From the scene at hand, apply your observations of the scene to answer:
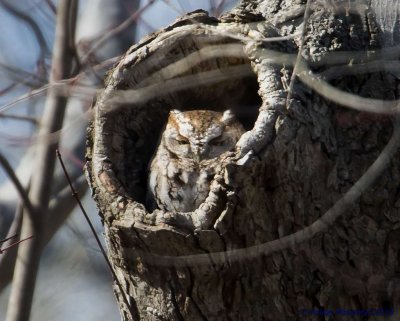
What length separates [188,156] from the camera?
2.62 m

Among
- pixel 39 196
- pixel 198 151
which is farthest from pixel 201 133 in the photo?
pixel 39 196

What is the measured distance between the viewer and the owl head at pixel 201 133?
268cm

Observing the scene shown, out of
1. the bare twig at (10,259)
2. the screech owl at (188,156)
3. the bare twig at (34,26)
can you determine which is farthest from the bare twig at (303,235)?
the bare twig at (34,26)

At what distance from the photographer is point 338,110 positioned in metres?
2.00

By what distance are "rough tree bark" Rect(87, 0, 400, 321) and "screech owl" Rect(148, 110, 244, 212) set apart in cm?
24

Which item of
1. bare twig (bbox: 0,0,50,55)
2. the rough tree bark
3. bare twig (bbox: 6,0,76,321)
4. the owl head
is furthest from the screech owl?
bare twig (bbox: 0,0,50,55)

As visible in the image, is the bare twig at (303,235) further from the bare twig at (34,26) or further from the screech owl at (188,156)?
the bare twig at (34,26)

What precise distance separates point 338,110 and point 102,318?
3090 millimetres

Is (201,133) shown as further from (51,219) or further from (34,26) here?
(34,26)

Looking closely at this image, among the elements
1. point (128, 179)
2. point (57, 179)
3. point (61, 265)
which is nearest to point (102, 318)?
point (61, 265)

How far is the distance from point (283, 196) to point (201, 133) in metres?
0.93

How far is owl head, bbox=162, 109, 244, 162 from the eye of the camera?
268 centimetres

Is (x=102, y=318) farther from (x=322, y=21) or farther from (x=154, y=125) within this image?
(x=322, y=21)

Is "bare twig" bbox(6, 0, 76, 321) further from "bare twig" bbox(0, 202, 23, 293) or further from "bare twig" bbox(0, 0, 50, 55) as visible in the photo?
"bare twig" bbox(0, 0, 50, 55)
